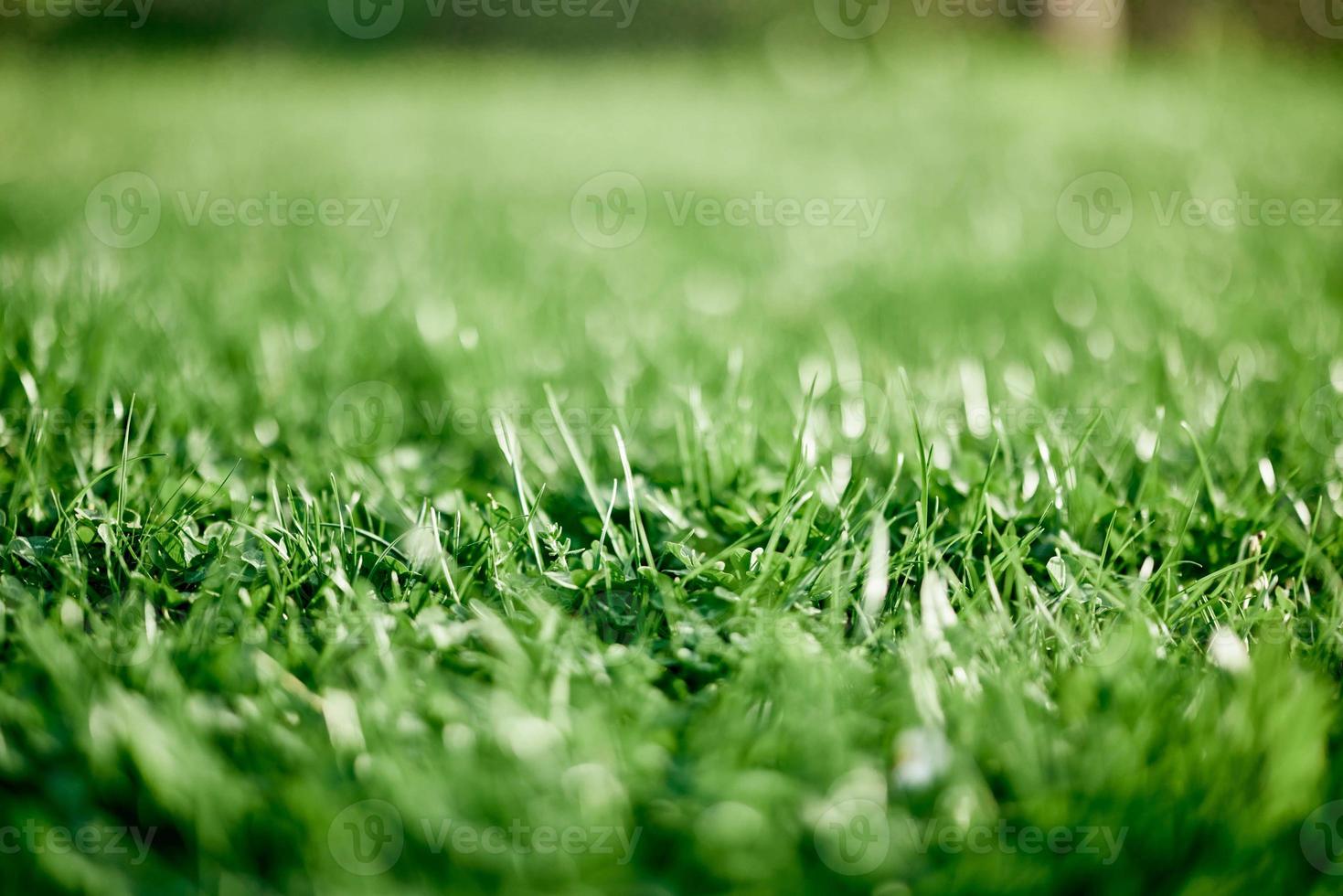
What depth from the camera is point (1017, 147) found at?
4254 millimetres

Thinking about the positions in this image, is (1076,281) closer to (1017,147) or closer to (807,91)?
(1017,147)

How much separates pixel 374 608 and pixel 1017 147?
417 centimetres

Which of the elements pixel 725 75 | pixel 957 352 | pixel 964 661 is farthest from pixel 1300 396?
pixel 725 75
